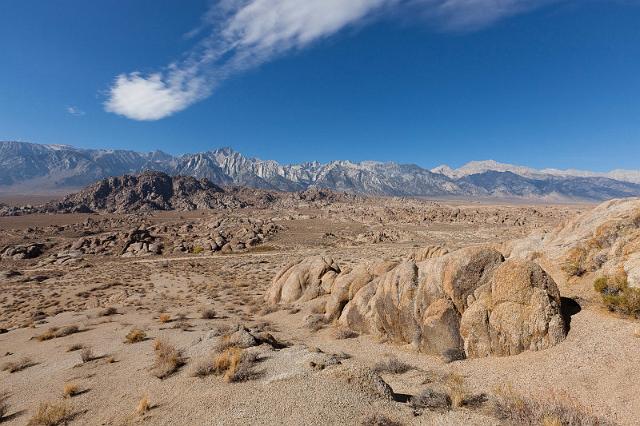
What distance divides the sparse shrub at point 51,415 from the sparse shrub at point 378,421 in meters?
7.78

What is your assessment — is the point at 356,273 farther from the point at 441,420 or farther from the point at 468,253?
the point at 441,420

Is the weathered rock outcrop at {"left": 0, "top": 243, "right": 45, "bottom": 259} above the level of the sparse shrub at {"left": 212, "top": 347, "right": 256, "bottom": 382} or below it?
below

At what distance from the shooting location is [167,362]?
11406mm

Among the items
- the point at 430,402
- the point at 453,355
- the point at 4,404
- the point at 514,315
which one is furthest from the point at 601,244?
the point at 4,404

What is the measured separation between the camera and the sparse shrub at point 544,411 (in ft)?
22.3

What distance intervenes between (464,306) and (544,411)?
5.33 meters

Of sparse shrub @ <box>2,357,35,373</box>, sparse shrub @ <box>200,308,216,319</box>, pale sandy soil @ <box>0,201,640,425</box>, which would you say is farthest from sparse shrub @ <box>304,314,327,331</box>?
sparse shrub @ <box>2,357,35,373</box>

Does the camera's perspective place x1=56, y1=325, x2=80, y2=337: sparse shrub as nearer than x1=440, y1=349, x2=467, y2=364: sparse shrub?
No

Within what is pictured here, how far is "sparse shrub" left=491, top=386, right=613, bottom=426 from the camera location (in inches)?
268

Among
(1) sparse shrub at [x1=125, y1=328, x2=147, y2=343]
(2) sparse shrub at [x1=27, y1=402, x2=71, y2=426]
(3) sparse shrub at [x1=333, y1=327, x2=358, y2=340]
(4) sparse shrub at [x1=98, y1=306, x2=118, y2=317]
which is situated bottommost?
(4) sparse shrub at [x1=98, y1=306, x2=118, y2=317]

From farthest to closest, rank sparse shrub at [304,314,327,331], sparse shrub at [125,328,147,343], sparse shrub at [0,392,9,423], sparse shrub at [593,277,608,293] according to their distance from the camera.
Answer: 1. sparse shrub at [304,314,327,331]
2. sparse shrub at [125,328,147,343]
3. sparse shrub at [593,277,608,293]
4. sparse shrub at [0,392,9,423]

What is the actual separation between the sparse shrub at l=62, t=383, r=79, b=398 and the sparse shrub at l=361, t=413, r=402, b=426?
9.08m

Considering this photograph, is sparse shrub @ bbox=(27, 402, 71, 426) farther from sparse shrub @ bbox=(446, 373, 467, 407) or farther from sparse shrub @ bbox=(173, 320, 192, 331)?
sparse shrub @ bbox=(446, 373, 467, 407)

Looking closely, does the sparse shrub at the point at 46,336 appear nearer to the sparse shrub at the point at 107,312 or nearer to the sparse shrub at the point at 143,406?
the sparse shrub at the point at 107,312
